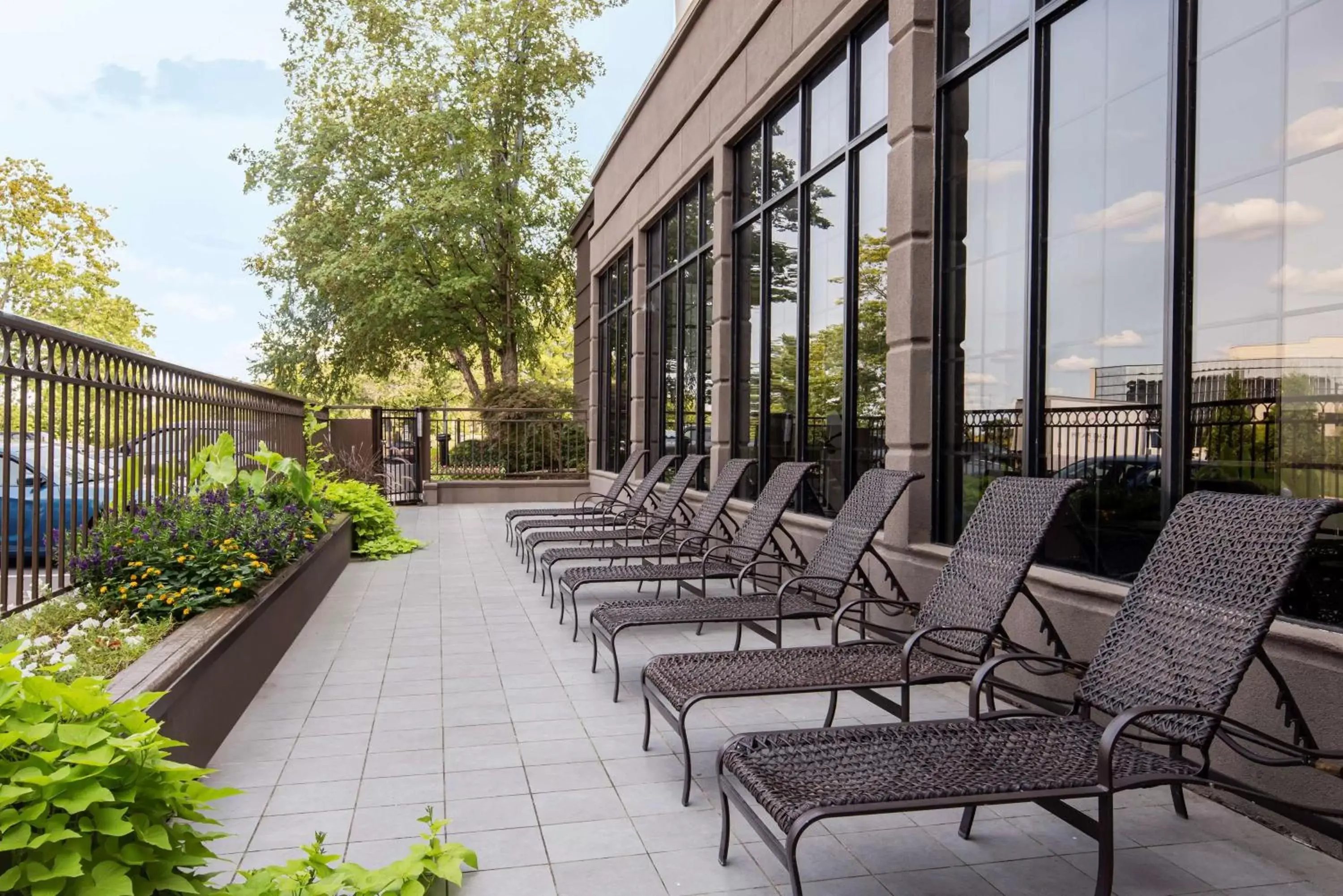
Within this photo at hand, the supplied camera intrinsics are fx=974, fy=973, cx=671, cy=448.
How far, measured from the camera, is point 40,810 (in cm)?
197

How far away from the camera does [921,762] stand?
9.00ft

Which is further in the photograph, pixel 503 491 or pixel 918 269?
pixel 503 491

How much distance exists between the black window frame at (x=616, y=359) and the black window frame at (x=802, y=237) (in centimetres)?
503

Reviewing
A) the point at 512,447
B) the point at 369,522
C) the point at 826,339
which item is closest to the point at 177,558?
the point at 826,339

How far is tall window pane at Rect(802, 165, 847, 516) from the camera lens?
24.0 feet

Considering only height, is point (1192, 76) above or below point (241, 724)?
above

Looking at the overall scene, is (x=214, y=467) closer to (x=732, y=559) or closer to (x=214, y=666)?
(x=214, y=666)

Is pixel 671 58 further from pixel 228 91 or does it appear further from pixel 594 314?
pixel 228 91

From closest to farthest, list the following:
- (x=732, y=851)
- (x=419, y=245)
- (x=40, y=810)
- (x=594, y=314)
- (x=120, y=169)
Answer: (x=40, y=810), (x=732, y=851), (x=594, y=314), (x=419, y=245), (x=120, y=169)

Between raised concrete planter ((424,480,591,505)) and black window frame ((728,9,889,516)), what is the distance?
9585 millimetres

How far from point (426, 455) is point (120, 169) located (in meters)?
122

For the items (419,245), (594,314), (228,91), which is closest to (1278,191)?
(594,314)

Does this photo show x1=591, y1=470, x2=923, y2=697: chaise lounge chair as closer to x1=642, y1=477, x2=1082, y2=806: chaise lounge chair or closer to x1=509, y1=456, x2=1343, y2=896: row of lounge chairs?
x1=509, y1=456, x2=1343, y2=896: row of lounge chairs

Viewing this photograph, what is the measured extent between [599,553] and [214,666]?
4035 mm
